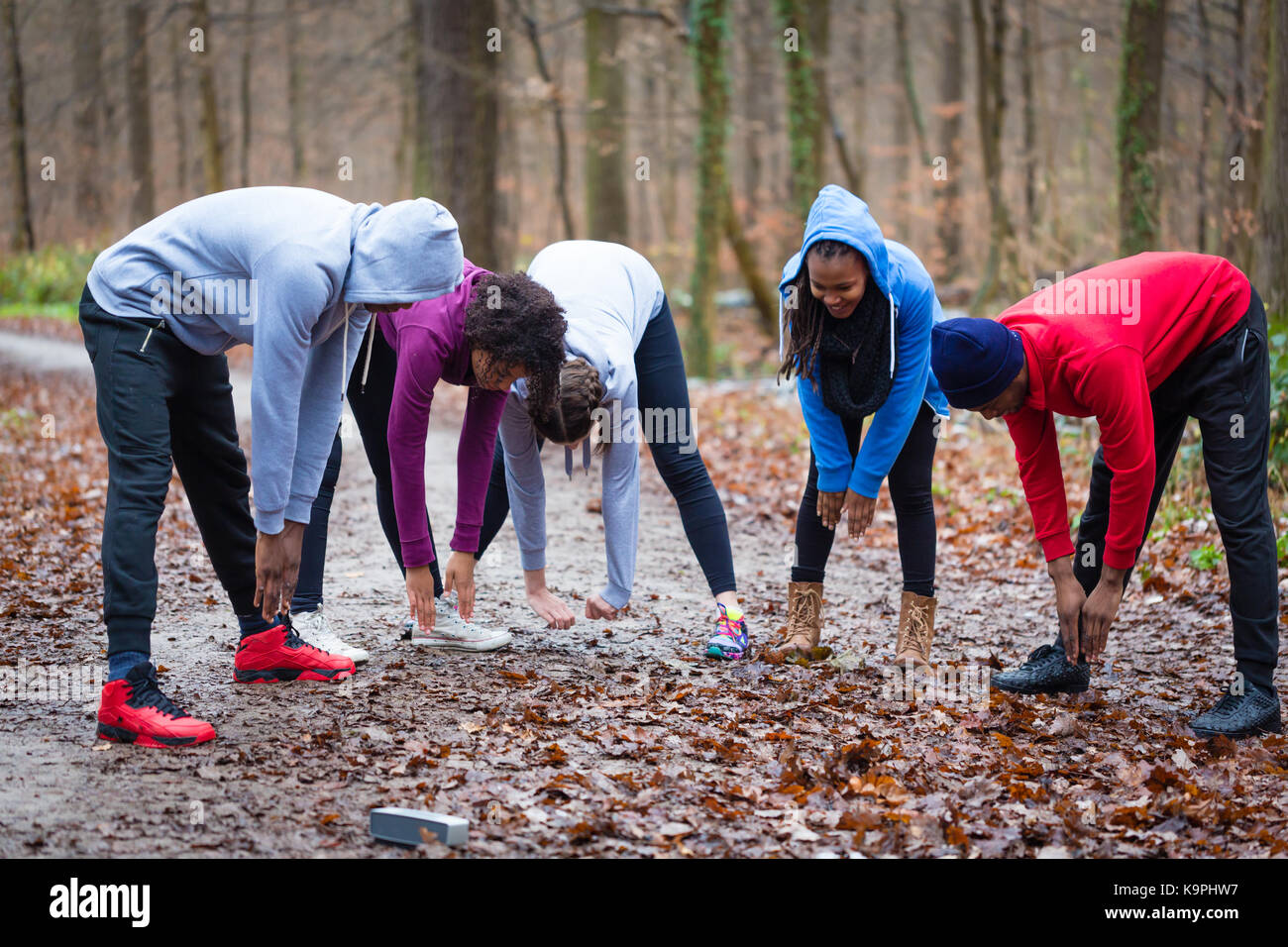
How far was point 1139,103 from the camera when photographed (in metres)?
9.04

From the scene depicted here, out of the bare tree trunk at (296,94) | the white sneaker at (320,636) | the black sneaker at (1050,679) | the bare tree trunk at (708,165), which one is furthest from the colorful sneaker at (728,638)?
the bare tree trunk at (296,94)

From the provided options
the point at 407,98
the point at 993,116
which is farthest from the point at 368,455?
the point at 407,98

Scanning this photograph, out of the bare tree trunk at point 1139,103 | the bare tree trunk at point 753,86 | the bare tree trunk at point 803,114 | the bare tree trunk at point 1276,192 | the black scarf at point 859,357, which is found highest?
the bare tree trunk at point 753,86

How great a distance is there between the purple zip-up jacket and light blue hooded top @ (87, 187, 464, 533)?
24cm

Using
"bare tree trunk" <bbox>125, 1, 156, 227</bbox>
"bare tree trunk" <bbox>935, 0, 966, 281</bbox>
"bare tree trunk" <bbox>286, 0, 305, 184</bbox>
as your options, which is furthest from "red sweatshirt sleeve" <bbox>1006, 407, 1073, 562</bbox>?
"bare tree trunk" <bbox>125, 1, 156, 227</bbox>

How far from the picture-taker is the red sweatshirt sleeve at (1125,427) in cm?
318

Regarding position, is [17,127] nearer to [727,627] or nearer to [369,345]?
[369,345]

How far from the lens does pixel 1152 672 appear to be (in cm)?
435

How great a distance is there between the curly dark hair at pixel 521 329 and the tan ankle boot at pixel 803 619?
1.37 m

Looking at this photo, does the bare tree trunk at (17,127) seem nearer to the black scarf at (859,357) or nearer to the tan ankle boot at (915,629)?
the black scarf at (859,357)

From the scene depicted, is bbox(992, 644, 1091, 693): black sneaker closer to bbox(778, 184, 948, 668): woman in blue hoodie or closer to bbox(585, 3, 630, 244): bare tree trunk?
bbox(778, 184, 948, 668): woman in blue hoodie

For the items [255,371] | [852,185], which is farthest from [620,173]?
[255,371]

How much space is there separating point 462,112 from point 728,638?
9435 mm
